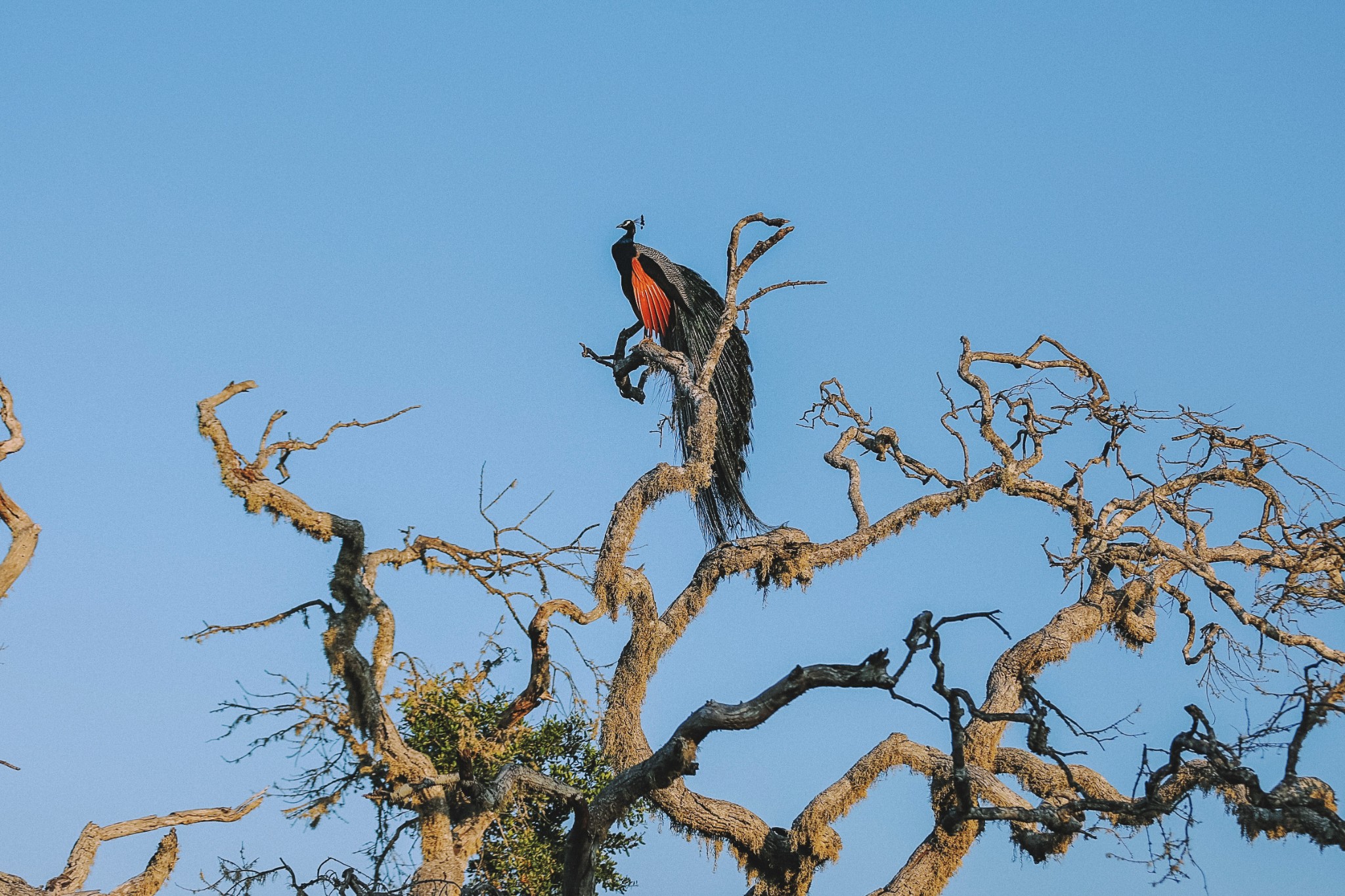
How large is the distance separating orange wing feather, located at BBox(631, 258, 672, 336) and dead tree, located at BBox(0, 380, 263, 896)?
464 cm

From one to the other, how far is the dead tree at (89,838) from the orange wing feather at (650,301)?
4637mm

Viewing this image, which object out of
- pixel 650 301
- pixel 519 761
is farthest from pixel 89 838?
pixel 650 301

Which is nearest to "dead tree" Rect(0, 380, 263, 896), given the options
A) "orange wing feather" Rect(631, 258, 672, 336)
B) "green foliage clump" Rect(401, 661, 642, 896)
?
"green foliage clump" Rect(401, 661, 642, 896)

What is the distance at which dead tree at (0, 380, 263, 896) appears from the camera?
634cm

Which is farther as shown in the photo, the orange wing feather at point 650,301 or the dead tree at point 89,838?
the orange wing feather at point 650,301

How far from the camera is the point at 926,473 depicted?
9828 mm

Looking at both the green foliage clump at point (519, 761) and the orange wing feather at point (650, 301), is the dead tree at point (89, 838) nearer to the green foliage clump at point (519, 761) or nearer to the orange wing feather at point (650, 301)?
the green foliage clump at point (519, 761)

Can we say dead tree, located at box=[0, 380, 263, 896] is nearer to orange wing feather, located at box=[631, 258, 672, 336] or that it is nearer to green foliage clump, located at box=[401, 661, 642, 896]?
green foliage clump, located at box=[401, 661, 642, 896]

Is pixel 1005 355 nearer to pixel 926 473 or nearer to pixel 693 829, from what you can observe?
pixel 926 473

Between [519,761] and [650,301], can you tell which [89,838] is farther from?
[650,301]

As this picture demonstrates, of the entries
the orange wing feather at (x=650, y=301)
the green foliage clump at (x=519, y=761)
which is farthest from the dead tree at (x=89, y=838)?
the orange wing feather at (x=650, y=301)

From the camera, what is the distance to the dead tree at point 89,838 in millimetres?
6344

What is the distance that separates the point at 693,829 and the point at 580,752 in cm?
160

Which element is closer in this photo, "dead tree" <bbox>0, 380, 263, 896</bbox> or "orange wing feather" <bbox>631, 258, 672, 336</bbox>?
"dead tree" <bbox>0, 380, 263, 896</bbox>
